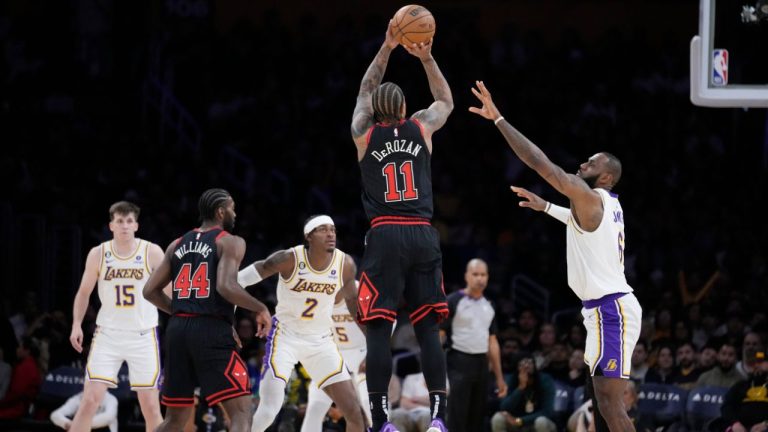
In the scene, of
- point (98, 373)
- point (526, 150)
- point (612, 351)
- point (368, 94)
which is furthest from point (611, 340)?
point (98, 373)

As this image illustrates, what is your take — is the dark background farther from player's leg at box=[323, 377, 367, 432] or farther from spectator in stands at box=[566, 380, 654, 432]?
player's leg at box=[323, 377, 367, 432]

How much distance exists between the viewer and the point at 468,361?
13281 millimetres

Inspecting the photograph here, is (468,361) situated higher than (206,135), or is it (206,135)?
(206,135)

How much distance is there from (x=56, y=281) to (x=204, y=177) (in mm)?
2897

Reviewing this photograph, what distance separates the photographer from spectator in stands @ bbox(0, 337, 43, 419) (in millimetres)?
14305

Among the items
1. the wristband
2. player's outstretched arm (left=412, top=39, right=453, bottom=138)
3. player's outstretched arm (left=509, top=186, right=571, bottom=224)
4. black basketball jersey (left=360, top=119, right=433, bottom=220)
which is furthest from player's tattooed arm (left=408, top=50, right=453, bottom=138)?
the wristband

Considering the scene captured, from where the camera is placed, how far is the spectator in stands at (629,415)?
12.9m

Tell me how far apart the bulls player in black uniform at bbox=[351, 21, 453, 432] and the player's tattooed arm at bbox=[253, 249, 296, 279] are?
2.15 meters

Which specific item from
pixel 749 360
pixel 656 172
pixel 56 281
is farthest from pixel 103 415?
pixel 656 172

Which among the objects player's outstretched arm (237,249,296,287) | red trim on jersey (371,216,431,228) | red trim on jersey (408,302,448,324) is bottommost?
red trim on jersey (408,302,448,324)

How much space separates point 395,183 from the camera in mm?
8352

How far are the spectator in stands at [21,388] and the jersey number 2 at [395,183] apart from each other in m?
7.61

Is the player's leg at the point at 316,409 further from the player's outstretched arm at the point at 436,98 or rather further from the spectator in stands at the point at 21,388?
the spectator in stands at the point at 21,388

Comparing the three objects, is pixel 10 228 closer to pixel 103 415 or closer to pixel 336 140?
pixel 103 415
